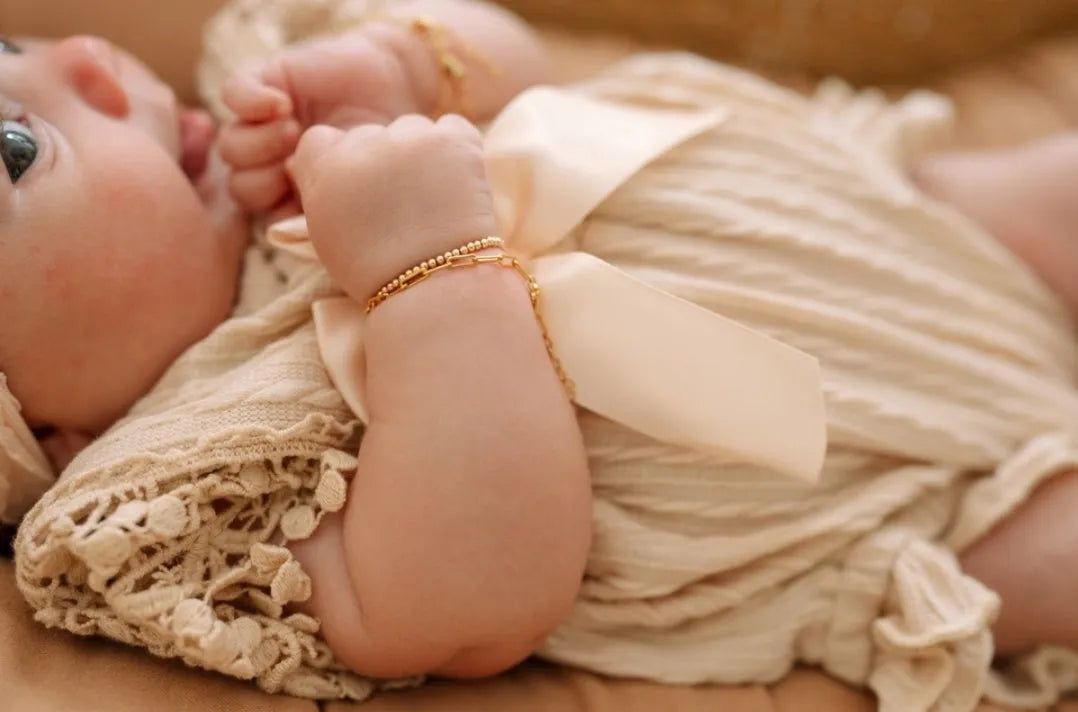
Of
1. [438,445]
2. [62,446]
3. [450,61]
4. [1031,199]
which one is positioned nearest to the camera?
[438,445]

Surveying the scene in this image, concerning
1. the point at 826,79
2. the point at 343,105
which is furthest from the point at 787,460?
the point at 826,79

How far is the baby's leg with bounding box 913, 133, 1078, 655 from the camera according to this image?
829mm

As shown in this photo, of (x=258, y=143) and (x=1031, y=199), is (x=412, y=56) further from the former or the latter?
(x=1031, y=199)

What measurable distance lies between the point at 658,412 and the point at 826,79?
2.65 ft

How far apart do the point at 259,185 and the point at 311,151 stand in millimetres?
100

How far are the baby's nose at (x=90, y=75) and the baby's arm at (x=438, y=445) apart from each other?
0.19 metres

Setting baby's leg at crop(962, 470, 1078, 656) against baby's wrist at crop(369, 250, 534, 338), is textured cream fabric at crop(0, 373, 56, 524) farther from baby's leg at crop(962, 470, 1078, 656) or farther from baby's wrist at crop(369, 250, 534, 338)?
baby's leg at crop(962, 470, 1078, 656)

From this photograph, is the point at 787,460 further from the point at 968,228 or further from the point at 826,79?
the point at 826,79

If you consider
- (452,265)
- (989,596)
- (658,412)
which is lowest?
(989,596)

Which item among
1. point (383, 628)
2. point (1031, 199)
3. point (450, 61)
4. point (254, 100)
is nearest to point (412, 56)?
point (450, 61)

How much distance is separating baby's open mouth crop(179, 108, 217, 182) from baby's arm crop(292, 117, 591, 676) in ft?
0.71

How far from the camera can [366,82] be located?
86 centimetres

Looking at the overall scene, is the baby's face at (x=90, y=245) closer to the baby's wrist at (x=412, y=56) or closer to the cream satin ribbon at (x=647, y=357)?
the cream satin ribbon at (x=647, y=357)

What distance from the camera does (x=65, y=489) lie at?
0.69 m
